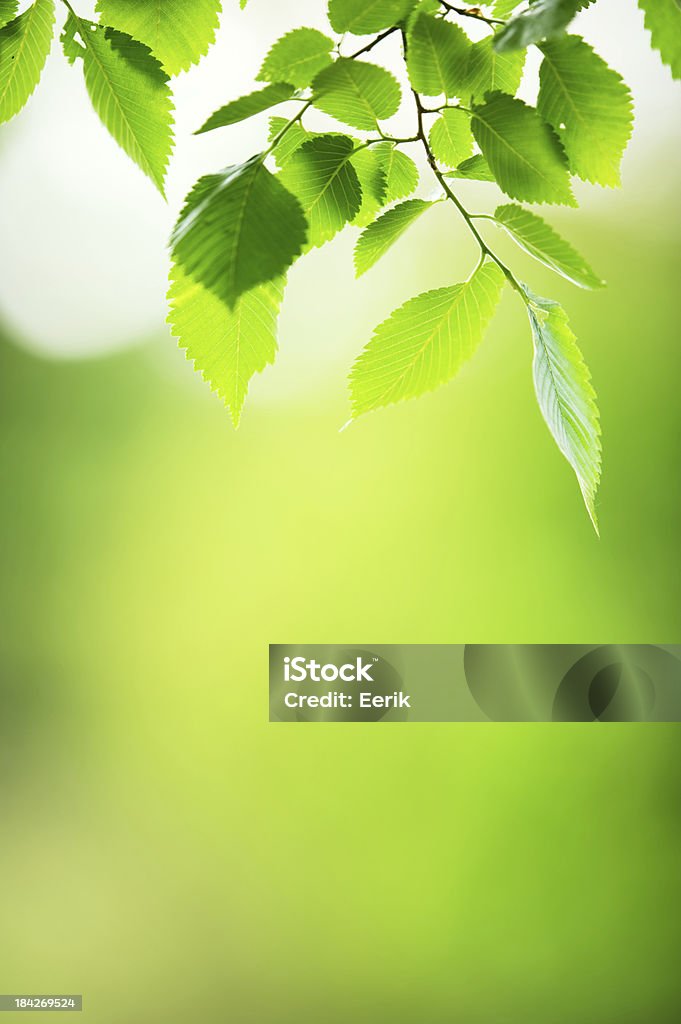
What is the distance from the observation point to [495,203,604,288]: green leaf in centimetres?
11

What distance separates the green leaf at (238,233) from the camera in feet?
0.32

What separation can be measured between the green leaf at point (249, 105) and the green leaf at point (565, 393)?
1.9 inches

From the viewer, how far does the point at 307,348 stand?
188 centimetres

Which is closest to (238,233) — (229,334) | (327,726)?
(229,334)

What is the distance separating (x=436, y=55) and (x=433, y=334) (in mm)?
41

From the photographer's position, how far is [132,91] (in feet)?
0.45

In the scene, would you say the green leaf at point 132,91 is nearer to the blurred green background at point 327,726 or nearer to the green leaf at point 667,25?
the green leaf at point 667,25

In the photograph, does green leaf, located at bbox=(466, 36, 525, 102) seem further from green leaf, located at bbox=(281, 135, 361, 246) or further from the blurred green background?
the blurred green background

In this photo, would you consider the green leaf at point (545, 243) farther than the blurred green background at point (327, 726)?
No

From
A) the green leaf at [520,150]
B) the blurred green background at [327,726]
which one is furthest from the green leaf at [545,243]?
the blurred green background at [327,726]

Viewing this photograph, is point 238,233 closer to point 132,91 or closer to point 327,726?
point 132,91

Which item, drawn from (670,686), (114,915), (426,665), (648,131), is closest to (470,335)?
(426,665)

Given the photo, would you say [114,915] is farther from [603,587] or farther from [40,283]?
[40,283]

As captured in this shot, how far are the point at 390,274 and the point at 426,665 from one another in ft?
2.88
